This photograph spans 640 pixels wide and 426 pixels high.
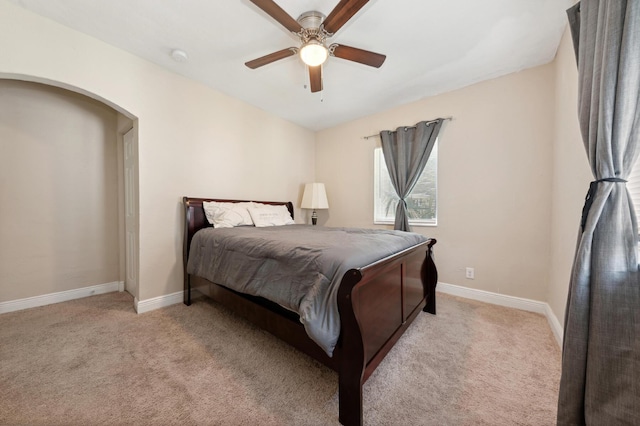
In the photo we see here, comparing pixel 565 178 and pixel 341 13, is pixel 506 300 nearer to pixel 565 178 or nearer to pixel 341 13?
pixel 565 178

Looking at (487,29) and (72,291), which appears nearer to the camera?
(487,29)

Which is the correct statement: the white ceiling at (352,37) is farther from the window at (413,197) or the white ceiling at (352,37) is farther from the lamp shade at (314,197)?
the lamp shade at (314,197)

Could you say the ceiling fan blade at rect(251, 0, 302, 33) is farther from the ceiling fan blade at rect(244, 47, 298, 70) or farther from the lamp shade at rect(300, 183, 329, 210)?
the lamp shade at rect(300, 183, 329, 210)

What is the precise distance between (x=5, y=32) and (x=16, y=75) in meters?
0.29

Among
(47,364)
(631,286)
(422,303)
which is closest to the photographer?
(631,286)

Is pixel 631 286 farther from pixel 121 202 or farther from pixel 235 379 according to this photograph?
pixel 121 202

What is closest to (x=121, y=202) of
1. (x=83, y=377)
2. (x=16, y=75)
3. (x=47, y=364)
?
(x=16, y=75)

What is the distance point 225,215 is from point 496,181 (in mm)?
3122

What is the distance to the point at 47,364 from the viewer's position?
154 centimetres

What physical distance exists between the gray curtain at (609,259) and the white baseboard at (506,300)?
3.91 ft

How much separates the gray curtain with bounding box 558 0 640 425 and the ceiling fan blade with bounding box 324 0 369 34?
3.90 feet

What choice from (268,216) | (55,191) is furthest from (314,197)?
(55,191)

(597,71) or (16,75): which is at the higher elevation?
(16,75)

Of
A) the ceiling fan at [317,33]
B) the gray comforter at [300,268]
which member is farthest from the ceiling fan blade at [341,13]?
the gray comforter at [300,268]
